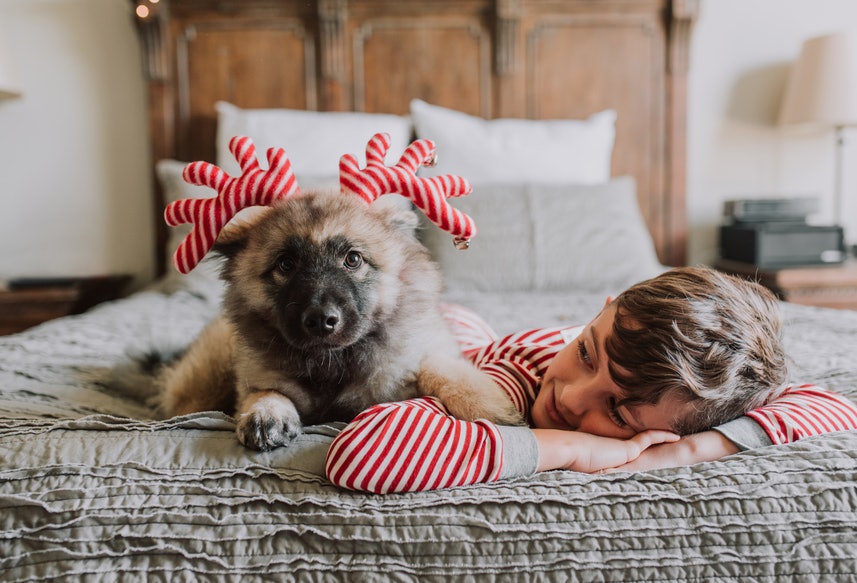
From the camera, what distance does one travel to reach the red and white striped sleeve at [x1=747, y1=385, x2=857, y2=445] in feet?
2.95

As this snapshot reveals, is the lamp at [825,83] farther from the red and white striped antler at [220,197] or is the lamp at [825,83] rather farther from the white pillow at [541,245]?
the red and white striped antler at [220,197]

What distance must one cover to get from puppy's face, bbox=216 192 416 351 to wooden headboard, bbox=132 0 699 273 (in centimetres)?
206

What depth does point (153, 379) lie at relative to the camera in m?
1.42

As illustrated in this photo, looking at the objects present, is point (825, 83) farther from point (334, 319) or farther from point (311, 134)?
point (334, 319)

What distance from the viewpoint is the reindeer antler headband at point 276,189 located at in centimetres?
99

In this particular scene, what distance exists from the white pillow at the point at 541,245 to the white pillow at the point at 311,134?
0.47 metres

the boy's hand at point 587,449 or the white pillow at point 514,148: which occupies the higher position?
the white pillow at point 514,148

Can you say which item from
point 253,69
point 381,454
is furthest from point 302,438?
point 253,69

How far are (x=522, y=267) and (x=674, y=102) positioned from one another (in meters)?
1.45

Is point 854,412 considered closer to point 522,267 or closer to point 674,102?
point 522,267

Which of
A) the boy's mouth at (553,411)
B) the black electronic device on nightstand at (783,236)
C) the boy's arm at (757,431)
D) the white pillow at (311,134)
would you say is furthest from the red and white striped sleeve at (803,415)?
the black electronic device on nightstand at (783,236)

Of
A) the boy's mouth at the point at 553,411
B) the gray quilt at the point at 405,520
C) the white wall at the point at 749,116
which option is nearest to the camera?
the gray quilt at the point at 405,520

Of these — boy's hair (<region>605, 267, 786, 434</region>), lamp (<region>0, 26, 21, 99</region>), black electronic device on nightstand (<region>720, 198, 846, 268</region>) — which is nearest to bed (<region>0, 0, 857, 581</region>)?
boy's hair (<region>605, 267, 786, 434</region>)

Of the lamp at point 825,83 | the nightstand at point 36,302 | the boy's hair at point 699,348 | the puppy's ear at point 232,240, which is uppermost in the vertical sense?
the lamp at point 825,83
